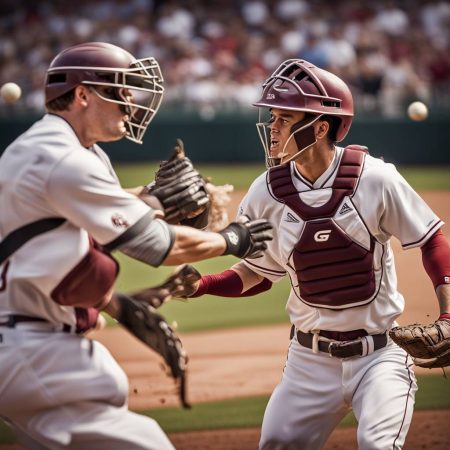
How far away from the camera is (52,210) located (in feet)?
12.6

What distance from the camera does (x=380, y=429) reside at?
14.9 feet

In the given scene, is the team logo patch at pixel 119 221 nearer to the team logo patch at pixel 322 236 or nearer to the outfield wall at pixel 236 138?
the team logo patch at pixel 322 236

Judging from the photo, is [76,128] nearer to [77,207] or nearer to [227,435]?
[77,207]

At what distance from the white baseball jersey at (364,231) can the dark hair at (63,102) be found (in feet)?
4.64

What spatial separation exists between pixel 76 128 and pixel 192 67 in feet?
57.2

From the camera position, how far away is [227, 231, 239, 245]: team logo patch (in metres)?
4.23

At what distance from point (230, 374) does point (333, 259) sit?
12.5 ft

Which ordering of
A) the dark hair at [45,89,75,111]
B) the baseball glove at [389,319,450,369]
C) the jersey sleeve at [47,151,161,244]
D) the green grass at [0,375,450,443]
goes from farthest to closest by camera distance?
the green grass at [0,375,450,443], the baseball glove at [389,319,450,369], the dark hair at [45,89,75,111], the jersey sleeve at [47,151,161,244]

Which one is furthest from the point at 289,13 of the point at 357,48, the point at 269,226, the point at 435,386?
the point at 269,226

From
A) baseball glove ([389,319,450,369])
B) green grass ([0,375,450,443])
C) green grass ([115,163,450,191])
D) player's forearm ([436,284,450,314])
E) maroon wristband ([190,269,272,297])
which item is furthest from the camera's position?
green grass ([115,163,450,191])

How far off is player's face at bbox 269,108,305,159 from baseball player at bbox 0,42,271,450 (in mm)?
1223

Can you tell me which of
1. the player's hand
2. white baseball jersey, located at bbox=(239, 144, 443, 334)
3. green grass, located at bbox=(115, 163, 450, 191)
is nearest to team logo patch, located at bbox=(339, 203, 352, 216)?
white baseball jersey, located at bbox=(239, 144, 443, 334)

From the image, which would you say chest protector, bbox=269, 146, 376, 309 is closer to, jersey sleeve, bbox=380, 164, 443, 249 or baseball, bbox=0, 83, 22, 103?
jersey sleeve, bbox=380, 164, 443, 249

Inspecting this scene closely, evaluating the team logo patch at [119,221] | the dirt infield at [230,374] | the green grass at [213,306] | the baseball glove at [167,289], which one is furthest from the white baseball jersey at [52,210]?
the green grass at [213,306]
